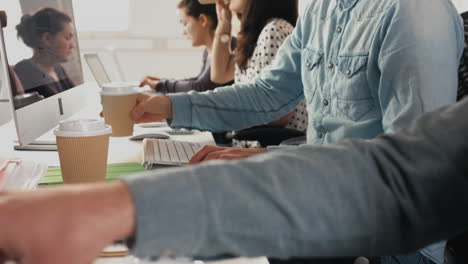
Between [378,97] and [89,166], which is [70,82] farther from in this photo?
[378,97]

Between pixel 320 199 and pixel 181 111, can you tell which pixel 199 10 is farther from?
pixel 320 199

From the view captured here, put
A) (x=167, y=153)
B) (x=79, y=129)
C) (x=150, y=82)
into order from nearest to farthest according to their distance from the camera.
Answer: (x=79, y=129), (x=167, y=153), (x=150, y=82)

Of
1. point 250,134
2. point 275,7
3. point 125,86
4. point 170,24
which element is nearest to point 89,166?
point 125,86

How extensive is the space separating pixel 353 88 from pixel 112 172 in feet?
1.69

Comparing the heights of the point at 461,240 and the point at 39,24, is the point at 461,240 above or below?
below

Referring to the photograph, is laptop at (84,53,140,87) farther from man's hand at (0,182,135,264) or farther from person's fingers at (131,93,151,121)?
man's hand at (0,182,135,264)

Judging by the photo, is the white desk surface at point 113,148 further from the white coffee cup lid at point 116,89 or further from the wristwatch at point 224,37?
Result: the wristwatch at point 224,37

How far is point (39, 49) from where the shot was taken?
133cm

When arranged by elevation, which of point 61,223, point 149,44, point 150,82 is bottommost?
point 149,44

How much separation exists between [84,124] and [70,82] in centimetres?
64

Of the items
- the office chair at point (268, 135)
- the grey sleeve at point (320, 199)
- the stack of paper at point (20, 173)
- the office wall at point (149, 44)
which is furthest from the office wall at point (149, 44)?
the grey sleeve at point (320, 199)

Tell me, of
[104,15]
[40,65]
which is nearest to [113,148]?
[40,65]

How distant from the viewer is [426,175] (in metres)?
0.52

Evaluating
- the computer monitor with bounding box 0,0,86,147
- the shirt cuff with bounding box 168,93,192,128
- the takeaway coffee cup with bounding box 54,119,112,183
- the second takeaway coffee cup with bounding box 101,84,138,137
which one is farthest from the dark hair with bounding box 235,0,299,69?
the takeaway coffee cup with bounding box 54,119,112,183
